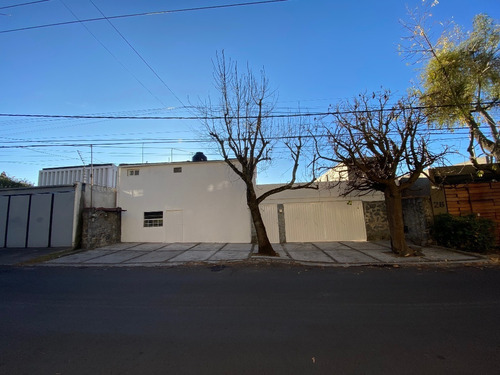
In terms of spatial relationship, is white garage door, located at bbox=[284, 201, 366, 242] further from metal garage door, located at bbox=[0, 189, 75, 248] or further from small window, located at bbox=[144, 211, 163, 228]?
metal garage door, located at bbox=[0, 189, 75, 248]

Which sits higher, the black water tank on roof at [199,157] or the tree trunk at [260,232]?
the black water tank on roof at [199,157]

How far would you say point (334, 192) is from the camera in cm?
1602

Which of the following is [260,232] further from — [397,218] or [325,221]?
[325,221]

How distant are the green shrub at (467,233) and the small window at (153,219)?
14991 millimetres

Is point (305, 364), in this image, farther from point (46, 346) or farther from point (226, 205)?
point (226, 205)

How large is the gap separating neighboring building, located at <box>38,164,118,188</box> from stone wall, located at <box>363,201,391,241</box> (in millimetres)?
16552

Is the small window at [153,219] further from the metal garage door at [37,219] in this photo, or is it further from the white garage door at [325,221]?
the white garage door at [325,221]

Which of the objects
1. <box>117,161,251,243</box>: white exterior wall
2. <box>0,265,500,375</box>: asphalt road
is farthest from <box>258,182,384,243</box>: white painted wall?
<box>0,265,500,375</box>: asphalt road

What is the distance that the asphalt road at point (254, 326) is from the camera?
2.97 metres

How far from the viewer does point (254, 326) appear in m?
4.03

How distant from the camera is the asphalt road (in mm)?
2969

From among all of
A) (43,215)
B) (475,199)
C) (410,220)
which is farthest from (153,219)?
(475,199)

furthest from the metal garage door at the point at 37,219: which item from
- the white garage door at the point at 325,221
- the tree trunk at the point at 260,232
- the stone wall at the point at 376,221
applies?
the stone wall at the point at 376,221

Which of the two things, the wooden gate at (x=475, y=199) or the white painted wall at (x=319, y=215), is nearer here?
the wooden gate at (x=475, y=199)
